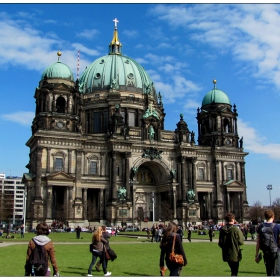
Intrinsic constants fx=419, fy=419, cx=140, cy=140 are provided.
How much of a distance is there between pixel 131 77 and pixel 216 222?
3519 cm

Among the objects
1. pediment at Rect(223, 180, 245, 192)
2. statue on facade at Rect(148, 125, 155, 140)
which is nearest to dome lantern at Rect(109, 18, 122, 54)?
statue on facade at Rect(148, 125, 155, 140)

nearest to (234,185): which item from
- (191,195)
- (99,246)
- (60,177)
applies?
(191,195)

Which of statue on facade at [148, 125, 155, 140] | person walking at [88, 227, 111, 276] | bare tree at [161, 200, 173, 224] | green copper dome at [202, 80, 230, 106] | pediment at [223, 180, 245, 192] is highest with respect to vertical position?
green copper dome at [202, 80, 230, 106]

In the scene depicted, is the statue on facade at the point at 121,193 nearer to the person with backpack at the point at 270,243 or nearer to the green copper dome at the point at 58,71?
the green copper dome at the point at 58,71

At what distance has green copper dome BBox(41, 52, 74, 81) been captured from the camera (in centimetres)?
7488

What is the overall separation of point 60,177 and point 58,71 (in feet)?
63.3

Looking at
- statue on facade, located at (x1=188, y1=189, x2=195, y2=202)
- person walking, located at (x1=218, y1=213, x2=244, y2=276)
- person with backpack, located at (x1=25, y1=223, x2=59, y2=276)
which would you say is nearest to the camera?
person with backpack, located at (x1=25, y1=223, x2=59, y2=276)

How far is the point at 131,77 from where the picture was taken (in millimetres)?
90625

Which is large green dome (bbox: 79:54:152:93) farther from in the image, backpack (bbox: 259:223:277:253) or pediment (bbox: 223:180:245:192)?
backpack (bbox: 259:223:277:253)

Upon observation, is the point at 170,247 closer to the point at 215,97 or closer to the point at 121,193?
the point at 121,193

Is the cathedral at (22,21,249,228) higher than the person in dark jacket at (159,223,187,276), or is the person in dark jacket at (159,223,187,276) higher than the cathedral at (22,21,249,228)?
the cathedral at (22,21,249,228)

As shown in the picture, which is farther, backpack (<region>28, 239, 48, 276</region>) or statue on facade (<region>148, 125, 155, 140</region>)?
statue on facade (<region>148, 125, 155, 140</region>)

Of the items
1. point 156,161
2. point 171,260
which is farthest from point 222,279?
point 156,161

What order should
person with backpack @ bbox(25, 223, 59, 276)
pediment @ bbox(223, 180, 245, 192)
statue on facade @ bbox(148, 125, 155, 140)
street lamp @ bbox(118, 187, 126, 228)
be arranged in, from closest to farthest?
person with backpack @ bbox(25, 223, 59, 276), street lamp @ bbox(118, 187, 126, 228), statue on facade @ bbox(148, 125, 155, 140), pediment @ bbox(223, 180, 245, 192)
